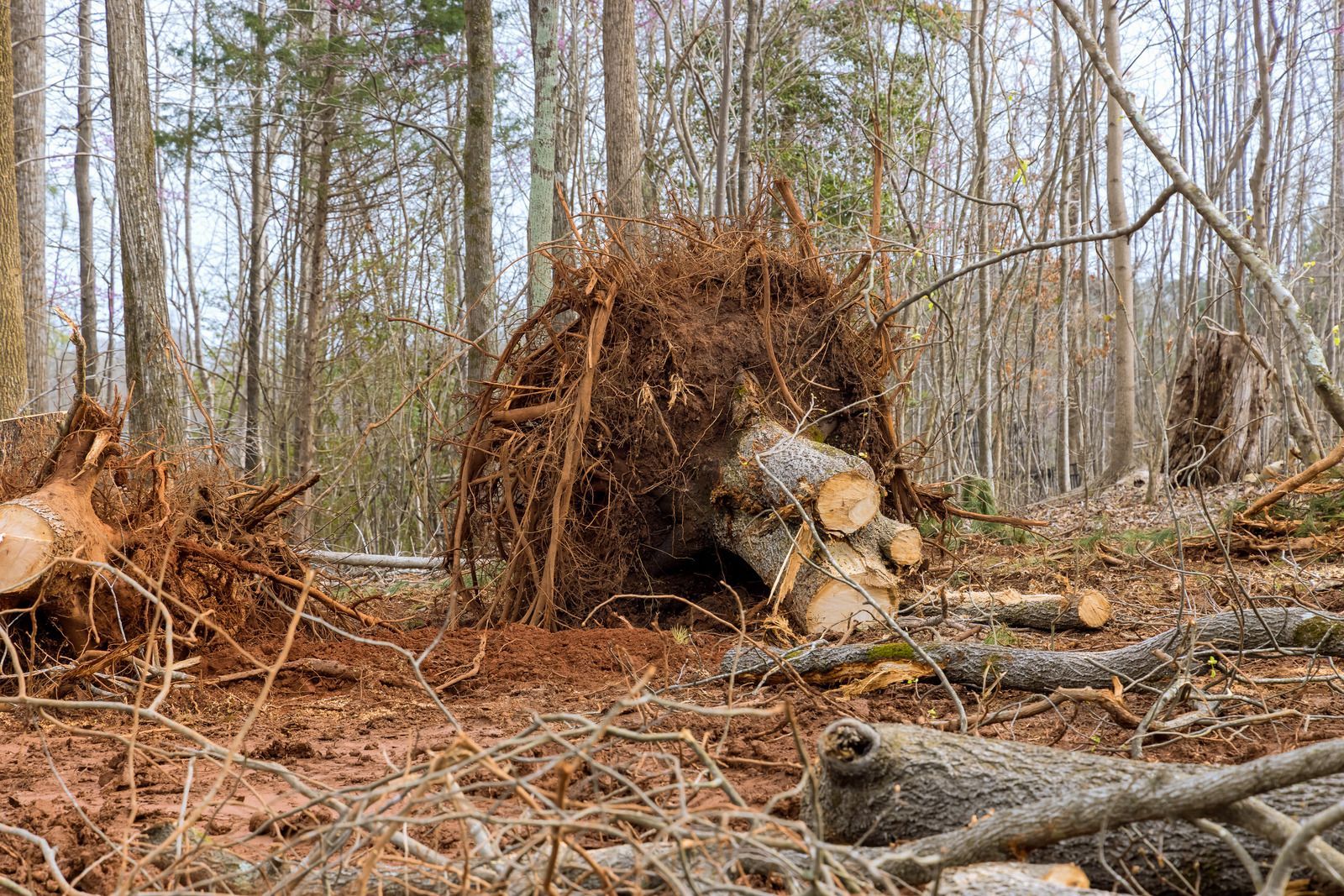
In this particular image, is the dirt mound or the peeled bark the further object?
the dirt mound

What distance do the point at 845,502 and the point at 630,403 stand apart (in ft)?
4.48

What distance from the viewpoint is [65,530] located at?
160 inches

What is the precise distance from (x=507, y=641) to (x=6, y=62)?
608 cm

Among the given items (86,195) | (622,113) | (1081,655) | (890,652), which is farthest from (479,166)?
(86,195)

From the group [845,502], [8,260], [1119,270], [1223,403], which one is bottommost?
[845,502]

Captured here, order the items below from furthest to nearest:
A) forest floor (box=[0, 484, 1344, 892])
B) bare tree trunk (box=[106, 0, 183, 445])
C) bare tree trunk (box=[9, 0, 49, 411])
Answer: bare tree trunk (box=[9, 0, 49, 411]) < bare tree trunk (box=[106, 0, 183, 445]) < forest floor (box=[0, 484, 1344, 892])

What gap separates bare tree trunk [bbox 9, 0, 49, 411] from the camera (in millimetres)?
→ 12008

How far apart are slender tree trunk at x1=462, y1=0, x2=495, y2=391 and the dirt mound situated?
3.16 metres

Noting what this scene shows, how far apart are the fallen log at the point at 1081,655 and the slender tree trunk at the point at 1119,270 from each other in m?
7.38

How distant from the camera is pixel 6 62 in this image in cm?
725

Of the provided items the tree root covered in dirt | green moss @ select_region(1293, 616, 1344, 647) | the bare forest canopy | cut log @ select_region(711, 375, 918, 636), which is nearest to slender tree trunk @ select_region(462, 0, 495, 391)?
the bare forest canopy

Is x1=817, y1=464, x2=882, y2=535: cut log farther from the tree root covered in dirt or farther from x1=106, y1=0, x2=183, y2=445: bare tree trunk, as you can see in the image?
x1=106, y1=0, x2=183, y2=445: bare tree trunk

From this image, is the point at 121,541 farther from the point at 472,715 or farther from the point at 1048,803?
the point at 1048,803

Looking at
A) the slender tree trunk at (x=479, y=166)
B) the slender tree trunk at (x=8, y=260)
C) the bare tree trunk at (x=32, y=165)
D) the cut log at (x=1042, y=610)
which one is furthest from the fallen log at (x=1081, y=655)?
A: the bare tree trunk at (x=32, y=165)
